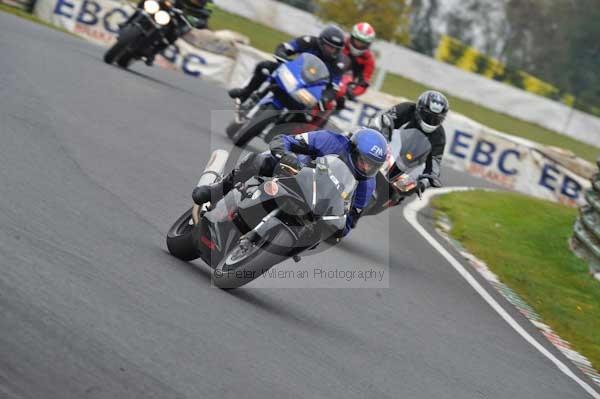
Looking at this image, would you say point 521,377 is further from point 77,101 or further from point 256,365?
point 77,101

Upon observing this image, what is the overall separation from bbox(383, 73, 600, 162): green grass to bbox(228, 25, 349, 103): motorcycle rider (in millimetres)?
18635

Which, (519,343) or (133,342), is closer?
(133,342)

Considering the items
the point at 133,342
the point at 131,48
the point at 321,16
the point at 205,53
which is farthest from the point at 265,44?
the point at 133,342

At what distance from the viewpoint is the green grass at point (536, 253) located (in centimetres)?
1229

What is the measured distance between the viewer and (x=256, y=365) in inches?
262

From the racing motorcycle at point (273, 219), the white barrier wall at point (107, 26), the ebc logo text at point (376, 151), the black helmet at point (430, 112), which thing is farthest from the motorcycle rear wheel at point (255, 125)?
the white barrier wall at point (107, 26)

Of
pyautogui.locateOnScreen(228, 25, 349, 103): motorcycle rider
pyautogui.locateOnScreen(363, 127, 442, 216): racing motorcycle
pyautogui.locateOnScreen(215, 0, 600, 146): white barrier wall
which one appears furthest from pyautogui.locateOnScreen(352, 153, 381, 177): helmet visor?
pyautogui.locateOnScreen(215, 0, 600, 146): white barrier wall

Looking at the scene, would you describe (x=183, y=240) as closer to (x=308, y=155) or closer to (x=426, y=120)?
(x=308, y=155)

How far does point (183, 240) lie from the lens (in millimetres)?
8734

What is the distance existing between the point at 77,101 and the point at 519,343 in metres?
6.58

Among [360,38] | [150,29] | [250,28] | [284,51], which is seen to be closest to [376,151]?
[284,51]

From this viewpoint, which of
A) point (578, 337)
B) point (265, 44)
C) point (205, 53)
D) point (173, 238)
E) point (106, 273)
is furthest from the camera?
point (265, 44)

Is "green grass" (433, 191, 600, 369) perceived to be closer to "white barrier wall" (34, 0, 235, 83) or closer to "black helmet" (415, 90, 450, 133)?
"black helmet" (415, 90, 450, 133)

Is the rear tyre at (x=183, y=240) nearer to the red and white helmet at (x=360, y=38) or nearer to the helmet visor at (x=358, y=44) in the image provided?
the red and white helmet at (x=360, y=38)
